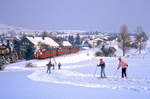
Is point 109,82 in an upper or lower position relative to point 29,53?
upper

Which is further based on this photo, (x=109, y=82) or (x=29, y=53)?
(x=29, y=53)

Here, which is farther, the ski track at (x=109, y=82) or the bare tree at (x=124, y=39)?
the bare tree at (x=124, y=39)

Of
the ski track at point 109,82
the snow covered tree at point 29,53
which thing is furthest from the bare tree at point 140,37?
the ski track at point 109,82

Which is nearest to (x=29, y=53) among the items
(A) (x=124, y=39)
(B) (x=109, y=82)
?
(A) (x=124, y=39)

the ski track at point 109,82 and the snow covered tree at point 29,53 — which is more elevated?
the ski track at point 109,82

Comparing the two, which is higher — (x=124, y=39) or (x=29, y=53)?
(x=124, y=39)

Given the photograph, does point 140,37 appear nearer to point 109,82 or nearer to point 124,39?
point 124,39

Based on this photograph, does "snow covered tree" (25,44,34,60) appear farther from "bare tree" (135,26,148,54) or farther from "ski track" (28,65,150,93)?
"ski track" (28,65,150,93)

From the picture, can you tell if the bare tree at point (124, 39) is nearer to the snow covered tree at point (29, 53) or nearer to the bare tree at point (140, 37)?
the bare tree at point (140, 37)

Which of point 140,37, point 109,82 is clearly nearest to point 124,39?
point 140,37

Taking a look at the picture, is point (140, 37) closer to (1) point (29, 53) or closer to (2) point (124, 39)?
(2) point (124, 39)

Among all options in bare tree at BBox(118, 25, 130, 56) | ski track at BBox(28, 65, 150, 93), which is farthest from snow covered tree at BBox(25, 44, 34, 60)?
ski track at BBox(28, 65, 150, 93)

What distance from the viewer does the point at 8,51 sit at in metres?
62.8

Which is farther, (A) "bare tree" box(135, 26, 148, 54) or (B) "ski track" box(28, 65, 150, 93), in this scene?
(A) "bare tree" box(135, 26, 148, 54)
